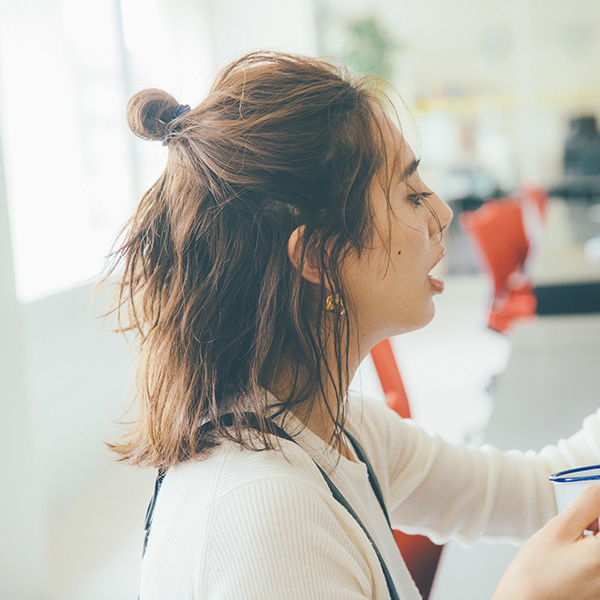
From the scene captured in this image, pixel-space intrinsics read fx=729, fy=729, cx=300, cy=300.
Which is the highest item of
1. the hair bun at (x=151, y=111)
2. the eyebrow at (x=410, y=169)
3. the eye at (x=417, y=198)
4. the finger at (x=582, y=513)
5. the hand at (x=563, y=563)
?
the hair bun at (x=151, y=111)

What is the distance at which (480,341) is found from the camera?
4.69m

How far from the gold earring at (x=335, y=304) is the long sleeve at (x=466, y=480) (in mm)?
211

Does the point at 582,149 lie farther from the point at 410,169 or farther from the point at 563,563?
the point at 563,563

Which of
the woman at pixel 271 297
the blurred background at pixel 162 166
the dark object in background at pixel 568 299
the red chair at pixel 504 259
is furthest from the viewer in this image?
the red chair at pixel 504 259

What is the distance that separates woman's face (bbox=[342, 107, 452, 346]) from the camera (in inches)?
30.2

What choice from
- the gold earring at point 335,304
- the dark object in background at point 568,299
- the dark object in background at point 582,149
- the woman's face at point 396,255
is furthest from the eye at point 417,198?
the dark object in background at point 582,149

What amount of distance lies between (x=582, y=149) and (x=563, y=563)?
575 centimetres

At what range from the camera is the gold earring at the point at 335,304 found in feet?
2.55

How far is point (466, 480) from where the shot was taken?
938 millimetres

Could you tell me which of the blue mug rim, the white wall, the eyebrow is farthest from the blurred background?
the blue mug rim

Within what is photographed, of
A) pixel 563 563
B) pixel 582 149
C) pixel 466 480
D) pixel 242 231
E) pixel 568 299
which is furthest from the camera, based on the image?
pixel 582 149

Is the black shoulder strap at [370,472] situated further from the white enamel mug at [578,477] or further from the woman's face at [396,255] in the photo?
the white enamel mug at [578,477]

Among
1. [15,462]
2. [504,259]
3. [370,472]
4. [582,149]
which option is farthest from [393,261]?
[582,149]

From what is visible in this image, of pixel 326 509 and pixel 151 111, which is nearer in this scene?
pixel 326 509
